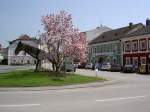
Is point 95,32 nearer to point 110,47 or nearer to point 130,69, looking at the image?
point 110,47

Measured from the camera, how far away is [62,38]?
144 feet

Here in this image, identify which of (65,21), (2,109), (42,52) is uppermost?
(65,21)

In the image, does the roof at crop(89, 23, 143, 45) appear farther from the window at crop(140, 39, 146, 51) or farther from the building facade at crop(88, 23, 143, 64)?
the window at crop(140, 39, 146, 51)

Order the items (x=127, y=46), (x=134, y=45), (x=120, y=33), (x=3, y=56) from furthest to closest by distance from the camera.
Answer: (x=3, y=56) < (x=120, y=33) < (x=127, y=46) < (x=134, y=45)

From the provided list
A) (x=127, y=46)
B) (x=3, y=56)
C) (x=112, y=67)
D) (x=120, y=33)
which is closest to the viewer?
(x=112, y=67)

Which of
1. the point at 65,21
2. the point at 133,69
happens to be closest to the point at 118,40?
the point at 133,69

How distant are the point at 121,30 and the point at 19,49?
1758 inches

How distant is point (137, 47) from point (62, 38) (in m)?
26.8

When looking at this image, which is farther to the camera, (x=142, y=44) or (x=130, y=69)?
(x=142, y=44)

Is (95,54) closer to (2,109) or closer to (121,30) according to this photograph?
(121,30)

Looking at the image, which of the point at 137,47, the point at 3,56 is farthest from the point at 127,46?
the point at 3,56

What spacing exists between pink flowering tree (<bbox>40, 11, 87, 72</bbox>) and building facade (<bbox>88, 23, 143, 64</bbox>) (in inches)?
1247

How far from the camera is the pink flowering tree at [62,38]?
4353 cm

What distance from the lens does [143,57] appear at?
64.8m
